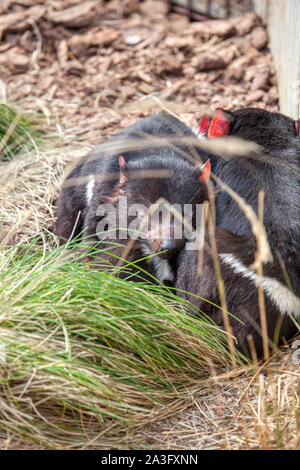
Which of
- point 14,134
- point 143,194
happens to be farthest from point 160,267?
point 14,134

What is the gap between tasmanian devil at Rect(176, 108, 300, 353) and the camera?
3203 mm

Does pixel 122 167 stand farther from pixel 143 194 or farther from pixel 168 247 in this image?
pixel 168 247

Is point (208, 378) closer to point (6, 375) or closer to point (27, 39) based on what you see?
point (6, 375)

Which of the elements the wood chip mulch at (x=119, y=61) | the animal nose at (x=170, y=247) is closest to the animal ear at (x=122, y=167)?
the animal nose at (x=170, y=247)

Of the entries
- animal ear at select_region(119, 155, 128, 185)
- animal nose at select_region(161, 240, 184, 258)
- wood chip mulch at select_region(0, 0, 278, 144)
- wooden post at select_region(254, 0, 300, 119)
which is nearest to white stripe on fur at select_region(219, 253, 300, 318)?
animal nose at select_region(161, 240, 184, 258)

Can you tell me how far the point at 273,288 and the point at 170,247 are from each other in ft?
1.90

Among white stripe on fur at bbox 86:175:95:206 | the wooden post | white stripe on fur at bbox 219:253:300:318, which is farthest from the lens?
the wooden post

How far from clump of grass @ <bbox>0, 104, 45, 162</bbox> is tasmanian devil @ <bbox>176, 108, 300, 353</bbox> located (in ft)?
6.21

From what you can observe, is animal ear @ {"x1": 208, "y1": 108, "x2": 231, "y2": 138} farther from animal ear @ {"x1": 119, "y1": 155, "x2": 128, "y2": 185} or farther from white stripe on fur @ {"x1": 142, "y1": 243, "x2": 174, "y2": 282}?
white stripe on fur @ {"x1": 142, "y1": 243, "x2": 174, "y2": 282}

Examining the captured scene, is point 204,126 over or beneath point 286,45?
beneath

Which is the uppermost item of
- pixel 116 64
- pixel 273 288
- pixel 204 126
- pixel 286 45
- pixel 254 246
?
pixel 286 45

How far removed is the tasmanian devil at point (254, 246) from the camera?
3203mm

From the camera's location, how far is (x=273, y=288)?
3.19 m

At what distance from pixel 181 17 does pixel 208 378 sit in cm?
427
